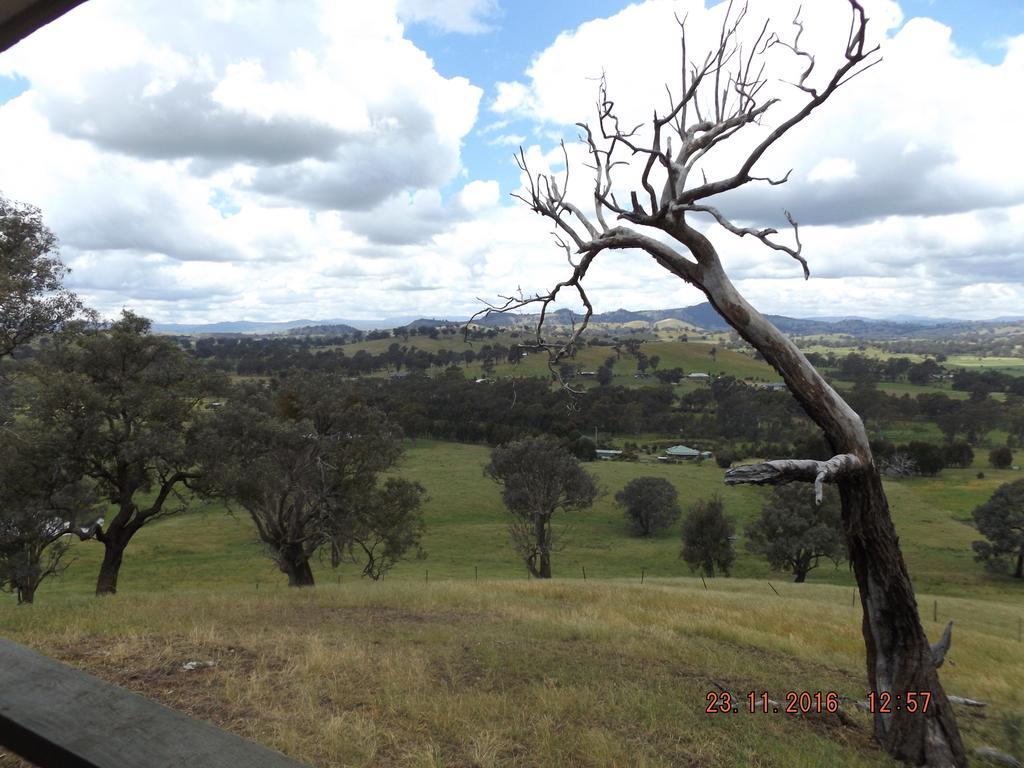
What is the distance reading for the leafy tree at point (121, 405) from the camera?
17359mm

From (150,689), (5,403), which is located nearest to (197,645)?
(150,689)

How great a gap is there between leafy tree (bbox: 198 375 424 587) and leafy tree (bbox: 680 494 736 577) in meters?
26.3

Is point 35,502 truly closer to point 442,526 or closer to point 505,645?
point 505,645

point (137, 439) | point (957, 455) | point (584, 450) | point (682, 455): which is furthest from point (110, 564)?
point (957, 455)

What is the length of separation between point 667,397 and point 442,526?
3029 inches

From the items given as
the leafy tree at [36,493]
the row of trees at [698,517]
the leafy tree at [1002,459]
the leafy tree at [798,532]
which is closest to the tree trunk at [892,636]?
the leafy tree at [36,493]

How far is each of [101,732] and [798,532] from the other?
148 ft

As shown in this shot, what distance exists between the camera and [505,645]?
9602 millimetres

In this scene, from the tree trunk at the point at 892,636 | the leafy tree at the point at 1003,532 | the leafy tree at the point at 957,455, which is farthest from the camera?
the leafy tree at the point at 957,455

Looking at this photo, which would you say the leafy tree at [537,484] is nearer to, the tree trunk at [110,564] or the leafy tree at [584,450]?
the tree trunk at [110,564]

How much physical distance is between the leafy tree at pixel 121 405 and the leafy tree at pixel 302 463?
1101 mm

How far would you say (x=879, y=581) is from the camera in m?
6.67

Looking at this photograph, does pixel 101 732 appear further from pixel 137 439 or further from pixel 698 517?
pixel 698 517

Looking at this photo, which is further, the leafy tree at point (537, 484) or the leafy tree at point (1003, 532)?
the leafy tree at point (1003, 532)
